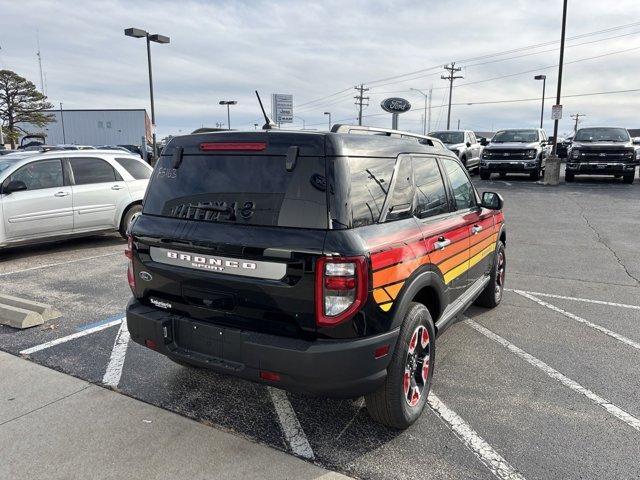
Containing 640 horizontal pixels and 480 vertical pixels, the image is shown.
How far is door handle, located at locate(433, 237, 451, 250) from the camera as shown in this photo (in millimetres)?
3414

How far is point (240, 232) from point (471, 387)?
216cm

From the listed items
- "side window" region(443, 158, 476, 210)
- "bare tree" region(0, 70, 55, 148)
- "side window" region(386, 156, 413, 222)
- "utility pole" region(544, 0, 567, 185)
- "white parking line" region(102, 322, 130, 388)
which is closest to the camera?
"side window" region(386, 156, 413, 222)

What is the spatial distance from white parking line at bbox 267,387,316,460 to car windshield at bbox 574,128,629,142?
18.4 metres

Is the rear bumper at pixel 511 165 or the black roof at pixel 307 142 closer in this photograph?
the black roof at pixel 307 142

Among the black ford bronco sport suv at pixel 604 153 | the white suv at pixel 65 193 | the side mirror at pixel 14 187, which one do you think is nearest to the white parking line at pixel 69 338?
the white suv at pixel 65 193

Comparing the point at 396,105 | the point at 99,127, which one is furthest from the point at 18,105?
the point at 396,105

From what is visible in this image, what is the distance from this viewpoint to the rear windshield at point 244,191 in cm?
270

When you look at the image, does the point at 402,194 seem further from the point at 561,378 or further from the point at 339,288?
the point at 561,378

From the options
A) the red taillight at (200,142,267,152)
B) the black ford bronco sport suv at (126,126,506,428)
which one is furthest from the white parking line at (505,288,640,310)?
the red taillight at (200,142,267,152)

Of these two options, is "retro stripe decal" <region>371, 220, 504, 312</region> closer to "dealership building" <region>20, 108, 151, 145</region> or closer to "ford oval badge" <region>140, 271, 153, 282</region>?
"ford oval badge" <region>140, 271, 153, 282</region>

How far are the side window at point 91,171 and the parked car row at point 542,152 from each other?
12510 millimetres

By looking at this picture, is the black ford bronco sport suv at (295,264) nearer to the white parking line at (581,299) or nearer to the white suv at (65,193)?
the white parking line at (581,299)

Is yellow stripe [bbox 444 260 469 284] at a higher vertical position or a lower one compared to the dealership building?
lower

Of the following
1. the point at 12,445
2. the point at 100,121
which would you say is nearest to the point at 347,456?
the point at 12,445
